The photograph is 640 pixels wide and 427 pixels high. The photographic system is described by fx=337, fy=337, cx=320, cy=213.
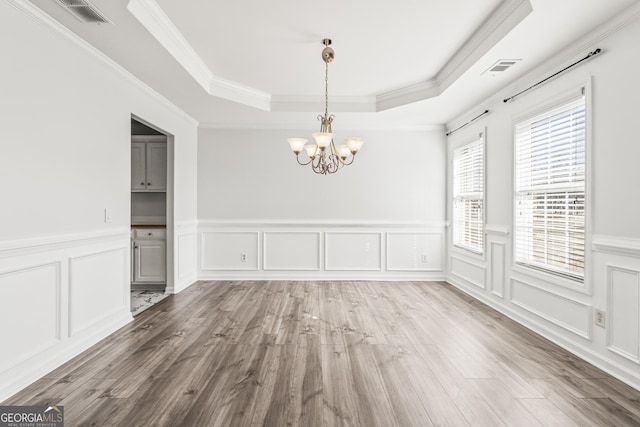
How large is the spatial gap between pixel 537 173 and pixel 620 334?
159 cm

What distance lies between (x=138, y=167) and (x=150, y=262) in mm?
1485

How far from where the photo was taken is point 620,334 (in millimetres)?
2443

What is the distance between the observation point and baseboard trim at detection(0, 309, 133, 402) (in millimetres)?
2180

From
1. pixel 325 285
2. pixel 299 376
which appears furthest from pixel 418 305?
pixel 299 376

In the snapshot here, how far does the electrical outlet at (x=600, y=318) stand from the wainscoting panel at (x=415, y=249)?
3.12m

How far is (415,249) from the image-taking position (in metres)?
5.76

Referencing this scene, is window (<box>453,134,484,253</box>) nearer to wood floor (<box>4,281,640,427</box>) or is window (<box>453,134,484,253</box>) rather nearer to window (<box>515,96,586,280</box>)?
window (<box>515,96,586,280</box>)

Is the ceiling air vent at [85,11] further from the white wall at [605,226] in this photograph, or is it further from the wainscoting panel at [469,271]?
the wainscoting panel at [469,271]

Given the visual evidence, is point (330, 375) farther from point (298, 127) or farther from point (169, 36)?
point (298, 127)

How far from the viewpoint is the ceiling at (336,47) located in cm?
261

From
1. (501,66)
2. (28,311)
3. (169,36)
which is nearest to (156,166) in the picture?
(169,36)

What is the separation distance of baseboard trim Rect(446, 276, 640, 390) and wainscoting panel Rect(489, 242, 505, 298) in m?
0.16

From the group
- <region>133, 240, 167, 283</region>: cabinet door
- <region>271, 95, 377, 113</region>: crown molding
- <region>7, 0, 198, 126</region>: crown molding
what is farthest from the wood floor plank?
<region>271, 95, 377, 113</region>: crown molding

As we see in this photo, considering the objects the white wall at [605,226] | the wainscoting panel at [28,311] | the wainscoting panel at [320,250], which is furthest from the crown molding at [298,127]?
the wainscoting panel at [28,311]
